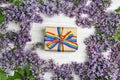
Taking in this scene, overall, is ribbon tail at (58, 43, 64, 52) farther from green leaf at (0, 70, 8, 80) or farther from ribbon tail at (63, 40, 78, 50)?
green leaf at (0, 70, 8, 80)

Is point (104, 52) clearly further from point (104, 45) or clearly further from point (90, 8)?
point (90, 8)

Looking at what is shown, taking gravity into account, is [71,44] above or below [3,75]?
above

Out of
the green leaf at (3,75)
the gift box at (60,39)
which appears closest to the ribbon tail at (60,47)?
the gift box at (60,39)

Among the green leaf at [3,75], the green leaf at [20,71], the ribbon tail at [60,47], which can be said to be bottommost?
the green leaf at [3,75]

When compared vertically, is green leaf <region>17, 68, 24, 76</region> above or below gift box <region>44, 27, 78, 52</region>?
below

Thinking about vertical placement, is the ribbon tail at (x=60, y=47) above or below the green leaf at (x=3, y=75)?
above

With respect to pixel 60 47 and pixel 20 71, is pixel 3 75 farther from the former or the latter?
pixel 60 47

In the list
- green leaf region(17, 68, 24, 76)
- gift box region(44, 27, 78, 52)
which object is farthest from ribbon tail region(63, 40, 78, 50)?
green leaf region(17, 68, 24, 76)

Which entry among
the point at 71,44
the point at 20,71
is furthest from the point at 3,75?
the point at 71,44

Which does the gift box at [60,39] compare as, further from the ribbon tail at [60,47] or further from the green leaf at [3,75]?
the green leaf at [3,75]
